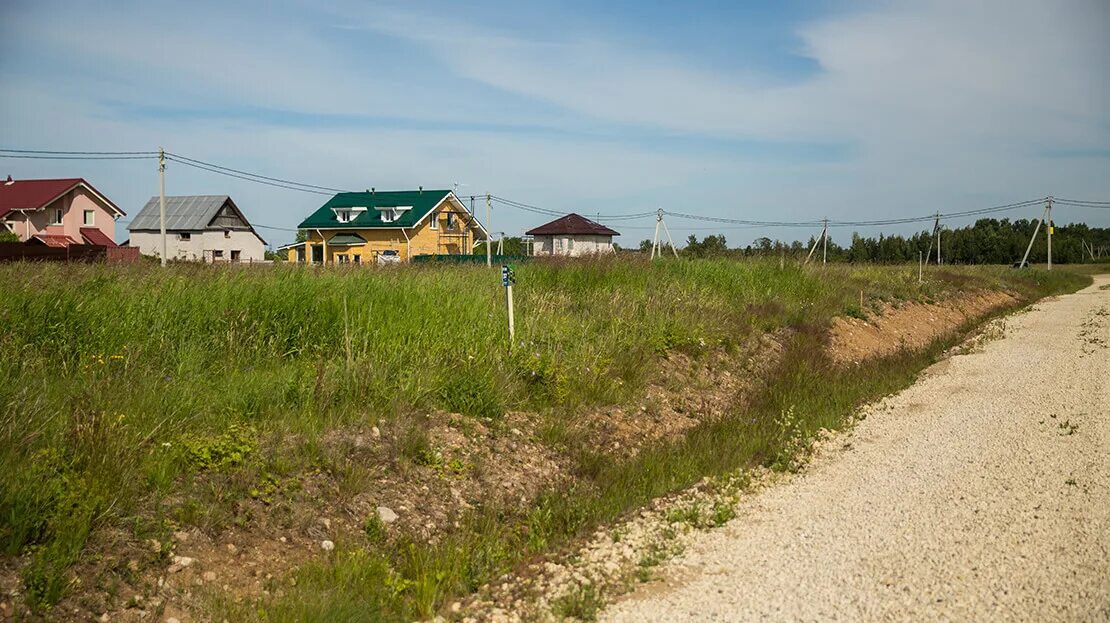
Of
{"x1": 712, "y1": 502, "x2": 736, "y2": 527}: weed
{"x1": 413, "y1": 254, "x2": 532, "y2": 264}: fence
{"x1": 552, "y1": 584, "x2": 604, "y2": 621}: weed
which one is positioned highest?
{"x1": 413, "y1": 254, "x2": 532, "y2": 264}: fence

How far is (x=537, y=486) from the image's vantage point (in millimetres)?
7977

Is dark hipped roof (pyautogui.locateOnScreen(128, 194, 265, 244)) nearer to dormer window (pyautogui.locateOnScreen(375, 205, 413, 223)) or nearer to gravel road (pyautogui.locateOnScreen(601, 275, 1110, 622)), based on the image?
dormer window (pyautogui.locateOnScreen(375, 205, 413, 223))

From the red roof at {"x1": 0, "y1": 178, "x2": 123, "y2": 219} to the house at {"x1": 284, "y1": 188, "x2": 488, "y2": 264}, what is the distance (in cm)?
1396

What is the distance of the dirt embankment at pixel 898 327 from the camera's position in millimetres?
17938

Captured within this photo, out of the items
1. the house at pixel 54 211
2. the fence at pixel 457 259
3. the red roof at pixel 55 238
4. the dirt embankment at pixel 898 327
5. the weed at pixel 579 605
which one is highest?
the house at pixel 54 211

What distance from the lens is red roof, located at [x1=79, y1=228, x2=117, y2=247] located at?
5127 centimetres

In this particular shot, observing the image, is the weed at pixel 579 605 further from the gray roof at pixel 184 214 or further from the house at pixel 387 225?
the gray roof at pixel 184 214

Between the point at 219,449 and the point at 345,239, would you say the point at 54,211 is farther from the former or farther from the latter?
the point at 219,449

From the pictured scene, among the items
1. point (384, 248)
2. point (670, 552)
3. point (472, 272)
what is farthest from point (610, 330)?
point (384, 248)

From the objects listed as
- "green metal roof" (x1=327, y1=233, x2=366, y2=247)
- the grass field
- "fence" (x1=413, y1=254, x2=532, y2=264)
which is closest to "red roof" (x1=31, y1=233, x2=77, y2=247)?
"green metal roof" (x1=327, y1=233, x2=366, y2=247)

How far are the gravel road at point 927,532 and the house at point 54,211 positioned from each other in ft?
160

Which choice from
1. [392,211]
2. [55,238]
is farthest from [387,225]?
[55,238]

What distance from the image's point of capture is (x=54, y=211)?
165 ft

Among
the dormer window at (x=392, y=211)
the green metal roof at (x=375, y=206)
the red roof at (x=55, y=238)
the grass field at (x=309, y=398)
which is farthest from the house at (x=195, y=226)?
the grass field at (x=309, y=398)
